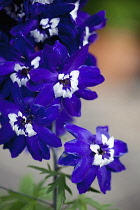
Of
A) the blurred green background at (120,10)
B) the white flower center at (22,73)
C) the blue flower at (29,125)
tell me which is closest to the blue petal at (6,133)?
the blue flower at (29,125)

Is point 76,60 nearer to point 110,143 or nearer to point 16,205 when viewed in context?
point 110,143

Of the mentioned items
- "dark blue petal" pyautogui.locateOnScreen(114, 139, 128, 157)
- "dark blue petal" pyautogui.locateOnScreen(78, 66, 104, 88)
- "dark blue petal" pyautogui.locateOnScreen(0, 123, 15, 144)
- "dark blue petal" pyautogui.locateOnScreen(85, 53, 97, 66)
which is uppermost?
"dark blue petal" pyautogui.locateOnScreen(78, 66, 104, 88)

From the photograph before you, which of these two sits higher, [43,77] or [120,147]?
[43,77]

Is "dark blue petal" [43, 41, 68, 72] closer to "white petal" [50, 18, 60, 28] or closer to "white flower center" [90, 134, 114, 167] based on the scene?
"white petal" [50, 18, 60, 28]

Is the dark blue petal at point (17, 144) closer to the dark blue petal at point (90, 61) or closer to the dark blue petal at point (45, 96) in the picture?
the dark blue petal at point (45, 96)

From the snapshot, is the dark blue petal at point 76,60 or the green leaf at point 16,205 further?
the green leaf at point 16,205

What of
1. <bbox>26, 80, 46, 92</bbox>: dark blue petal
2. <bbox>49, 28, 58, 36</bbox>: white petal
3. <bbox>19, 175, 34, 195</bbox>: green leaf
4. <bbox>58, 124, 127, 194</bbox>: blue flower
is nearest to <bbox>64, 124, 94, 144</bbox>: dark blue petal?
<bbox>58, 124, 127, 194</bbox>: blue flower

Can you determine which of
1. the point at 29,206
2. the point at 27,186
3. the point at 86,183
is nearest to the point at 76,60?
the point at 86,183
